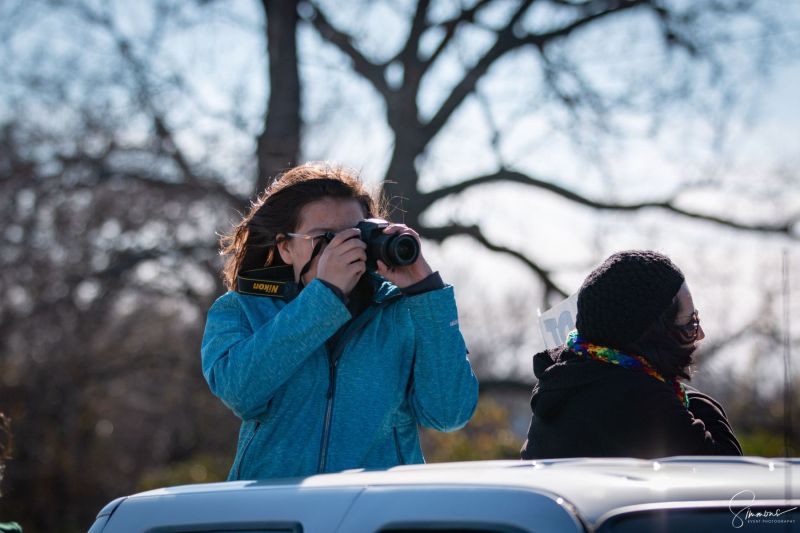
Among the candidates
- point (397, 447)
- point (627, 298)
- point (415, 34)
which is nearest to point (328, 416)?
point (397, 447)

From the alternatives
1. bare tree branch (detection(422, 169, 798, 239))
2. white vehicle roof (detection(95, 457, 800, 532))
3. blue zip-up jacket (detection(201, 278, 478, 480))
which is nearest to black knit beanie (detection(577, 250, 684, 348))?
blue zip-up jacket (detection(201, 278, 478, 480))

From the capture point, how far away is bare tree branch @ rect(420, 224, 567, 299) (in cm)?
1029

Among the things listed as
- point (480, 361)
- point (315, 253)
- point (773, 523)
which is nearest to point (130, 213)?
point (315, 253)

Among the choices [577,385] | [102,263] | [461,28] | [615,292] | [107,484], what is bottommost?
[107,484]

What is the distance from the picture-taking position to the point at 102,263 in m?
12.4

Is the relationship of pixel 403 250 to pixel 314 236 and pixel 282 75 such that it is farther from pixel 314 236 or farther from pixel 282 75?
pixel 282 75

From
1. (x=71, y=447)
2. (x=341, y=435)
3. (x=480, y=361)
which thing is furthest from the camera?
(x=480, y=361)

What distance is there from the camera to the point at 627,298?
2.72 metres

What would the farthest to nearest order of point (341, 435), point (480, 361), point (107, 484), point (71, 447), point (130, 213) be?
point (480, 361) → point (107, 484) → point (71, 447) → point (130, 213) → point (341, 435)

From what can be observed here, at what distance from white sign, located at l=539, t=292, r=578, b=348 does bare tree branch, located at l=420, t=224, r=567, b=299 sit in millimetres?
6714

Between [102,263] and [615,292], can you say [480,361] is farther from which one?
[615,292]

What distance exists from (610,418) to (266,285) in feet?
3.47

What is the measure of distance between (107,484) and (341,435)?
15.8m

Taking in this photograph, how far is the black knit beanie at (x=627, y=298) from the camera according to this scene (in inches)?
106
